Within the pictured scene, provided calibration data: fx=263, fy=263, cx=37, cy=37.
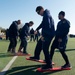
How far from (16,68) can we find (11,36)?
19.5 feet

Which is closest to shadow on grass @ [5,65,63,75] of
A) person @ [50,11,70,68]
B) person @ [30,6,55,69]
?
person @ [30,6,55,69]

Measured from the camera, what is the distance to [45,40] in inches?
360

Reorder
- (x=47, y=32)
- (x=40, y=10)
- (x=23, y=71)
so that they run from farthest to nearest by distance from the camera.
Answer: (x=40, y=10) < (x=47, y=32) < (x=23, y=71)

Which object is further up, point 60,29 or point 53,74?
point 60,29

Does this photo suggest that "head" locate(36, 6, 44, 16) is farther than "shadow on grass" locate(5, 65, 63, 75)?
Yes

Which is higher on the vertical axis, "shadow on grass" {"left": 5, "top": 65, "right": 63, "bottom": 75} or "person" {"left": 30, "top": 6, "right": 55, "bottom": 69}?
"person" {"left": 30, "top": 6, "right": 55, "bottom": 69}

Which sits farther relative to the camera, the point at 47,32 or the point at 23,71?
the point at 47,32

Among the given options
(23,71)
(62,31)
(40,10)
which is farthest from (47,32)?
(23,71)

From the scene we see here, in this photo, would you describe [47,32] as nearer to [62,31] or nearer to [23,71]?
[62,31]

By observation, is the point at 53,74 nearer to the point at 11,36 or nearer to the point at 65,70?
the point at 65,70

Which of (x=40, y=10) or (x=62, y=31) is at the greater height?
(x=40, y=10)

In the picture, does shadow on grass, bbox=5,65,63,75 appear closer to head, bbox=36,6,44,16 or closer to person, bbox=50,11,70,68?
person, bbox=50,11,70,68

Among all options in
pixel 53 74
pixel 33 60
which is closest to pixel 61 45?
pixel 53 74

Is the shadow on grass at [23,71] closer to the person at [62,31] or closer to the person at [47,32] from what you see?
the person at [47,32]
